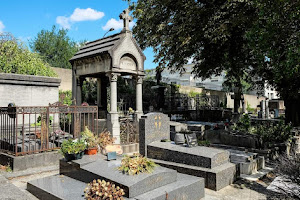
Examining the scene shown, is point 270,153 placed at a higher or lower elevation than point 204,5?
lower

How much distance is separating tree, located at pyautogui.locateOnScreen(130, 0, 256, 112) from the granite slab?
8.97m

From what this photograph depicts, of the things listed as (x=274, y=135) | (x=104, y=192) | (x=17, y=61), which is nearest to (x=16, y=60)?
(x=17, y=61)

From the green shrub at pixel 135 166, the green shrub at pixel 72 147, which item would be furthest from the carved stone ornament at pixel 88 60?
the green shrub at pixel 135 166

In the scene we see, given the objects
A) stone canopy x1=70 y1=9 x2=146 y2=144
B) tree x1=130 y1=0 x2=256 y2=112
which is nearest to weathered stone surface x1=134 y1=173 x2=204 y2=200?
stone canopy x1=70 y1=9 x2=146 y2=144

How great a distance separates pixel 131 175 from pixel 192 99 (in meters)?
20.5

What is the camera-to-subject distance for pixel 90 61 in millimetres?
10836

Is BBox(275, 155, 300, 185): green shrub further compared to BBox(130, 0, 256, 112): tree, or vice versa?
BBox(130, 0, 256, 112): tree

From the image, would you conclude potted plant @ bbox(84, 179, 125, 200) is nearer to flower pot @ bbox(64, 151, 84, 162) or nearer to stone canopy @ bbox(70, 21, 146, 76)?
flower pot @ bbox(64, 151, 84, 162)

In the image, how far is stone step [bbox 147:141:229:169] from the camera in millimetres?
6098

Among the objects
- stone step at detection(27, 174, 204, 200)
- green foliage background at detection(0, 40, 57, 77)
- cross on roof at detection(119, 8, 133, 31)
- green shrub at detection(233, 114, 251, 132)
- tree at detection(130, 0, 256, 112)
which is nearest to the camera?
stone step at detection(27, 174, 204, 200)

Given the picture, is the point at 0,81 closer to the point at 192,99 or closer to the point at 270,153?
the point at 270,153

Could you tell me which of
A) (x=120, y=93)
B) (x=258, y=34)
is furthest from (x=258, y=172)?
(x=120, y=93)

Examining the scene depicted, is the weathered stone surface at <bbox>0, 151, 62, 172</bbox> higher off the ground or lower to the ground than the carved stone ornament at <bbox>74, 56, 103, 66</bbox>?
lower

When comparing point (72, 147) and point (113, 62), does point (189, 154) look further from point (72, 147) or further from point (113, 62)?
point (113, 62)
